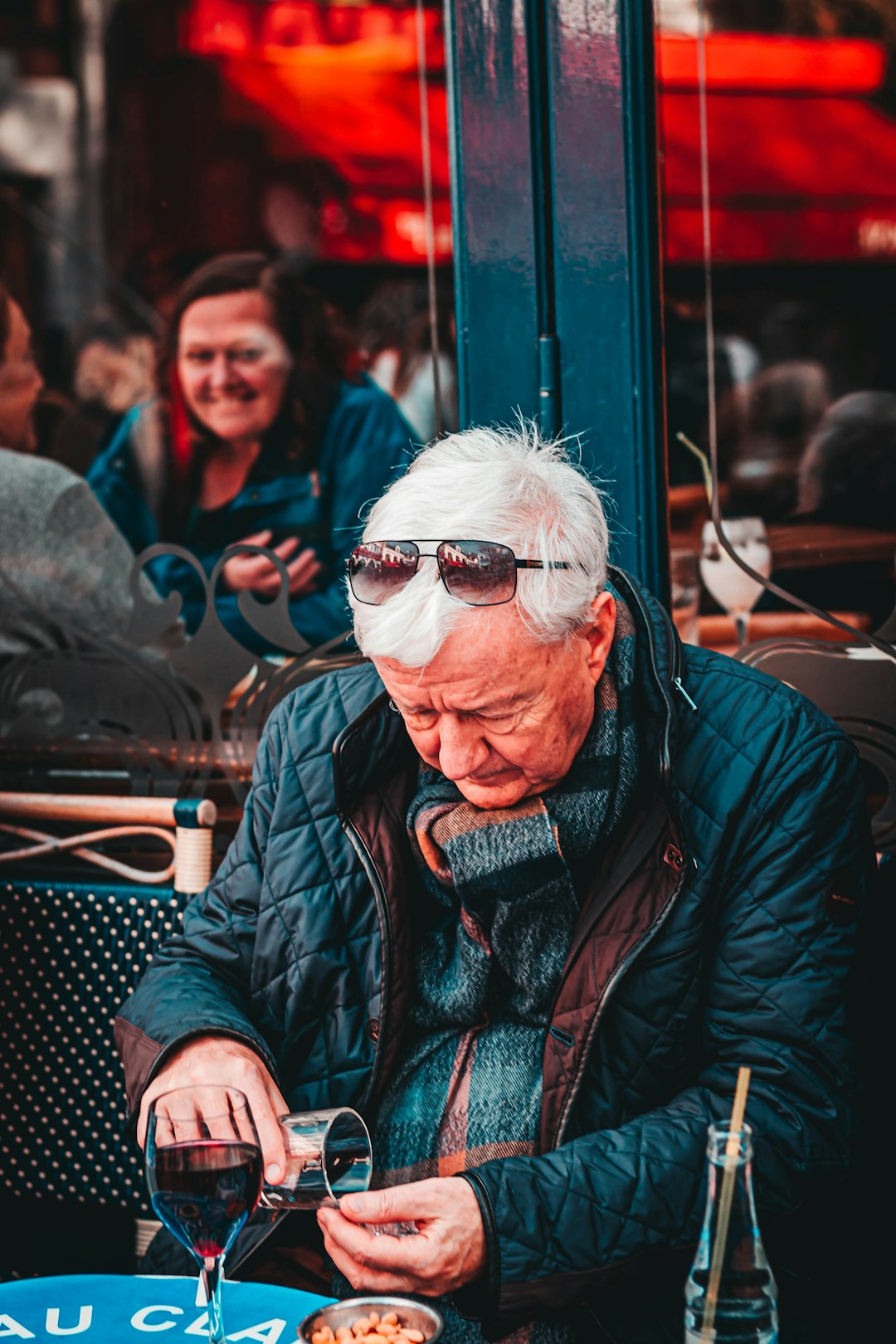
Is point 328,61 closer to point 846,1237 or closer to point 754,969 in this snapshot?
point 754,969

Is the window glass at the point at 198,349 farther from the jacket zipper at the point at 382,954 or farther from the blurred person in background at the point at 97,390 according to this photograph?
the jacket zipper at the point at 382,954

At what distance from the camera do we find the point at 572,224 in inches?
99.5

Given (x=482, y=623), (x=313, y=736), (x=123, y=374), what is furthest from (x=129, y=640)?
(x=482, y=623)

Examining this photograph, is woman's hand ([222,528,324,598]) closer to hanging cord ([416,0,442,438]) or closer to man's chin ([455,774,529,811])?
hanging cord ([416,0,442,438])

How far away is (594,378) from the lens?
2.55 metres

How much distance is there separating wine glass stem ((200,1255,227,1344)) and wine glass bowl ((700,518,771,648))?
1526mm

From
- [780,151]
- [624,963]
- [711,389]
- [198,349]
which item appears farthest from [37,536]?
[624,963]

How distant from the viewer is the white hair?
1.76 m

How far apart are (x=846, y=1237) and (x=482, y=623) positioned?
3.04ft

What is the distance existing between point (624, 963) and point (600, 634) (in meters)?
0.43

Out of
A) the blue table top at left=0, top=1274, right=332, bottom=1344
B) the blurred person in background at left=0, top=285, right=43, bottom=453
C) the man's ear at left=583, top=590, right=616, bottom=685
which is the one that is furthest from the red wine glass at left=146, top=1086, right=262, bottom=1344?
the blurred person in background at left=0, top=285, right=43, bottom=453

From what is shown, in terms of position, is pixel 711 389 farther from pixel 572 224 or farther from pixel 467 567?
pixel 467 567

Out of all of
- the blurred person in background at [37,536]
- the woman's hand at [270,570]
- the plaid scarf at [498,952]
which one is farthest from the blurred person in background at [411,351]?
the plaid scarf at [498,952]

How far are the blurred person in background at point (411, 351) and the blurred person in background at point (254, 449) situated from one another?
0.04 m
